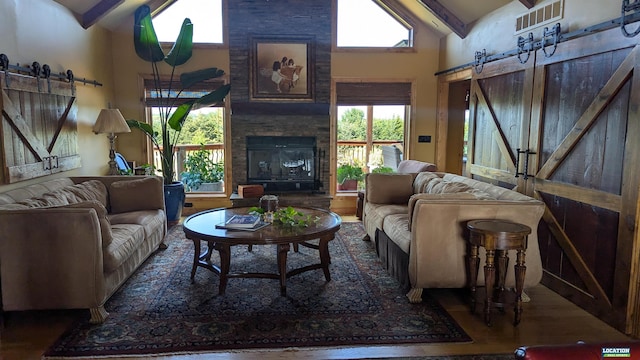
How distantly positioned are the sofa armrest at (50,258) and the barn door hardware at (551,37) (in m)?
3.90

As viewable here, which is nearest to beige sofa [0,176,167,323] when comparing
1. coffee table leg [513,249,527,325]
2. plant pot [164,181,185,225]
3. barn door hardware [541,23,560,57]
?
plant pot [164,181,185,225]

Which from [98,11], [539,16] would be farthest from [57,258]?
[539,16]

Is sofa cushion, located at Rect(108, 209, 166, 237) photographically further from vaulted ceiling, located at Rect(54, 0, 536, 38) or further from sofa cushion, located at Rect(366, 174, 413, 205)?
vaulted ceiling, located at Rect(54, 0, 536, 38)

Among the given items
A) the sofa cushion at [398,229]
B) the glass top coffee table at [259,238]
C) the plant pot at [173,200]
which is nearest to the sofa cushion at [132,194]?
the glass top coffee table at [259,238]

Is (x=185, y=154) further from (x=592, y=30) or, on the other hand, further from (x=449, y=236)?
→ (x=592, y=30)

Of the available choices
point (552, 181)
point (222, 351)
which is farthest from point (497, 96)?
point (222, 351)

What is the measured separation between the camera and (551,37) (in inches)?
150

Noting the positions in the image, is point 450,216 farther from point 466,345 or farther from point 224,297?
point 224,297

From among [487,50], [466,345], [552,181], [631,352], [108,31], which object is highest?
[108,31]

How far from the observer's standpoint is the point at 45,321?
123 inches

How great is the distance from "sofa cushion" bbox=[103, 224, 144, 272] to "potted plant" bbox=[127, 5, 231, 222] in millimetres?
2069

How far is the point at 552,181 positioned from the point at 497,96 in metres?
1.39

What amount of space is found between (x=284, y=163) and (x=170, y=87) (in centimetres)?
197

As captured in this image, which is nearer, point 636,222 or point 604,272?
point 636,222
